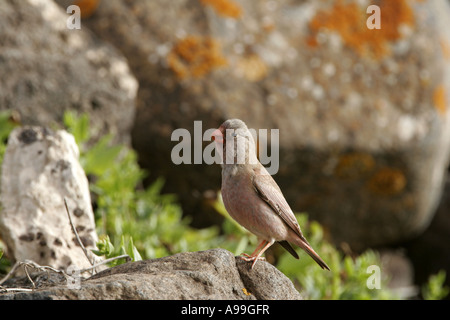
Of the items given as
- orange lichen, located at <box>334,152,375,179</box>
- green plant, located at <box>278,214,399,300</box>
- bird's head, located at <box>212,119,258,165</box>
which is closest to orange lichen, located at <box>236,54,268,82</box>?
orange lichen, located at <box>334,152,375,179</box>

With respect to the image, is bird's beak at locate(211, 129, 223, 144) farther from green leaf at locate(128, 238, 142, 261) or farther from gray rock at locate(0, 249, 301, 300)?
green leaf at locate(128, 238, 142, 261)

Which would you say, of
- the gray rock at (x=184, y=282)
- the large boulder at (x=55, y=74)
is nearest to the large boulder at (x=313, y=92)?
the large boulder at (x=55, y=74)

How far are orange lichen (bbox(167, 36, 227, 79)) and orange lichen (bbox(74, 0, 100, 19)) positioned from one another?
84 cm

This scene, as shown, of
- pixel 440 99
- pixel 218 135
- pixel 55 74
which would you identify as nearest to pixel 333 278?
pixel 218 135

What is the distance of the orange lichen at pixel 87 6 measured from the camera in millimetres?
5641

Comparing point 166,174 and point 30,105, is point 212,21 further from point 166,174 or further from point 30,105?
point 30,105

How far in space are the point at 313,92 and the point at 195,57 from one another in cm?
123

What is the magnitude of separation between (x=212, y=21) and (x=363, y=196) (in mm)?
2388

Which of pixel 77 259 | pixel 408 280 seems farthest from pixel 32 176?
pixel 408 280

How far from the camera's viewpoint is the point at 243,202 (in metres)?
3.11

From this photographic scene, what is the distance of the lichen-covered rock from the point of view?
3.69 meters

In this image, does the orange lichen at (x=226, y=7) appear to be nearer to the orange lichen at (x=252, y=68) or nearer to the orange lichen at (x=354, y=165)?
the orange lichen at (x=252, y=68)

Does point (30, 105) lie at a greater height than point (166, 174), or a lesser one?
greater

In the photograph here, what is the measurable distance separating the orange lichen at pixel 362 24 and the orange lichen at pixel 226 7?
0.79m
